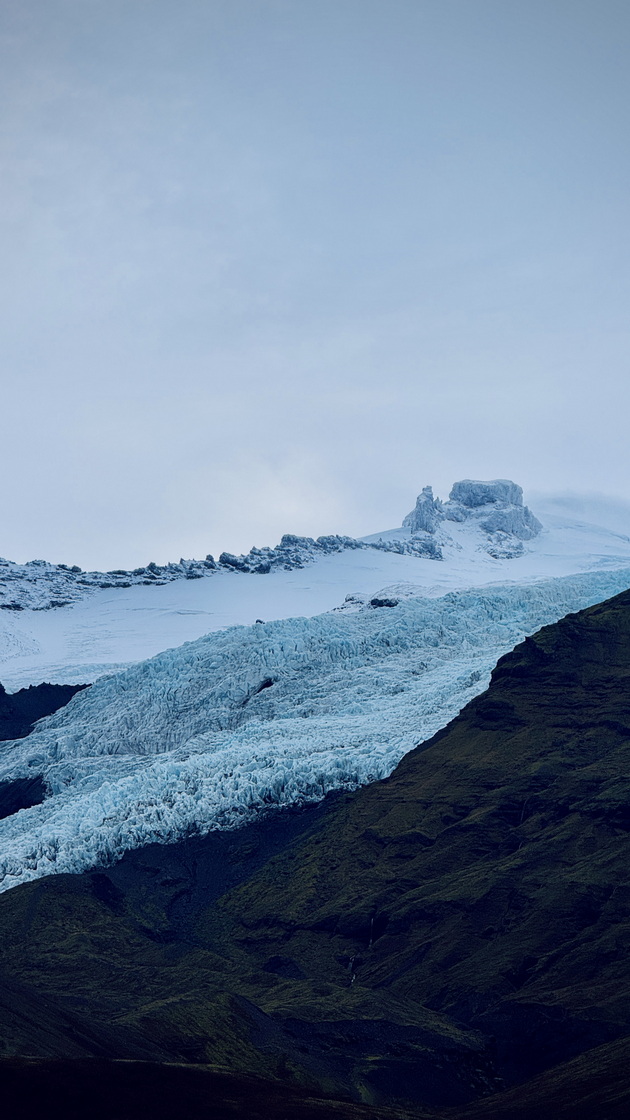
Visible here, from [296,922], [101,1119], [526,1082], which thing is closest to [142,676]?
[296,922]

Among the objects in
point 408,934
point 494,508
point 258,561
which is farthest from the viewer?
point 494,508

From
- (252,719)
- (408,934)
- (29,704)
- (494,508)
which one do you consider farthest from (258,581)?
(408,934)

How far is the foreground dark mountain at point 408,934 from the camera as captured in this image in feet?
49.6

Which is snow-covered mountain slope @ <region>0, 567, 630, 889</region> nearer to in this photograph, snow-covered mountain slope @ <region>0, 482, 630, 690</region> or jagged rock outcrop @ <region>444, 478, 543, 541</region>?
snow-covered mountain slope @ <region>0, 482, 630, 690</region>

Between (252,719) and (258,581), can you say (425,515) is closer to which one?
(258,581)

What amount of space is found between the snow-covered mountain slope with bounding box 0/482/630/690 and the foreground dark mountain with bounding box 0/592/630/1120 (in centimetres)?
3054

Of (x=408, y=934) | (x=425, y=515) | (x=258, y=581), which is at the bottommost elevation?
(x=408, y=934)

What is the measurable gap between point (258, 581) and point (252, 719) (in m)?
49.3

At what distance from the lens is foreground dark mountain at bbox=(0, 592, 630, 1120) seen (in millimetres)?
15117

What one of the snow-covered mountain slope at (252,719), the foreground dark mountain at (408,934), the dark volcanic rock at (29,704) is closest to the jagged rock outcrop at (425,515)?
the snow-covered mountain slope at (252,719)

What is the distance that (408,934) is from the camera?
813 inches

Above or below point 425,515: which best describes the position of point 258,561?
below

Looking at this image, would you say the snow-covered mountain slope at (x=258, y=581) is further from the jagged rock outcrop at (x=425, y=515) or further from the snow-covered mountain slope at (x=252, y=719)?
the snow-covered mountain slope at (x=252, y=719)

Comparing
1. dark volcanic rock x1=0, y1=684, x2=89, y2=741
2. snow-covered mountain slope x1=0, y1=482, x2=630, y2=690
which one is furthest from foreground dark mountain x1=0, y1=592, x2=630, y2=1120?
snow-covered mountain slope x1=0, y1=482, x2=630, y2=690
